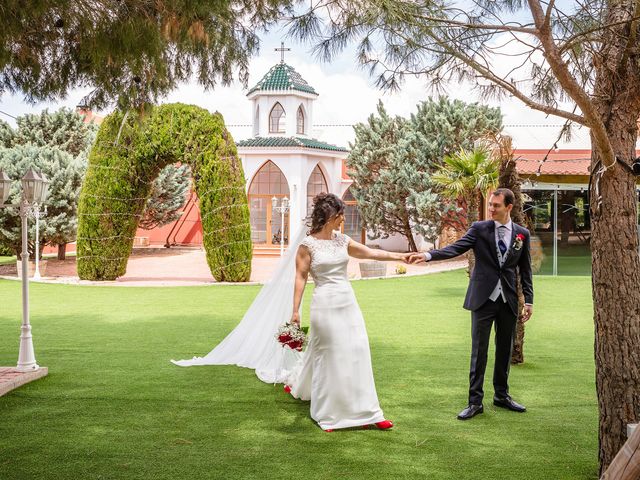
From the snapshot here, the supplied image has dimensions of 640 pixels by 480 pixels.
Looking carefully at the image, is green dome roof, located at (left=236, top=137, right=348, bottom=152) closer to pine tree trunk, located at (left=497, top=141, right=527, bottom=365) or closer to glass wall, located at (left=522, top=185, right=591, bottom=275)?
glass wall, located at (left=522, top=185, right=591, bottom=275)

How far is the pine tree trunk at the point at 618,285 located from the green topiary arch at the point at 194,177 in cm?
1443

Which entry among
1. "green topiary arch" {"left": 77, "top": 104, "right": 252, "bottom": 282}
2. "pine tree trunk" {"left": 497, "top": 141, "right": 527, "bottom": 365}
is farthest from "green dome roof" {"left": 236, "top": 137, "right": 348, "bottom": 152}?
"pine tree trunk" {"left": 497, "top": 141, "right": 527, "bottom": 365}

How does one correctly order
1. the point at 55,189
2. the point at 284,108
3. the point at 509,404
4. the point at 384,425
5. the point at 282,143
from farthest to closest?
the point at 284,108 < the point at 282,143 < the point at 55,189 < the point at 509,404 < the point at 384,425

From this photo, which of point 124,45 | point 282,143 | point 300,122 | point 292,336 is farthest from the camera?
point 300,122

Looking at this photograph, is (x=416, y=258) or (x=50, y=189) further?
(x=50, y=189)

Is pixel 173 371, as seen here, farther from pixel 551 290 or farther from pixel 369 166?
pixel 369 166

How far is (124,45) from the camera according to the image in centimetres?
539

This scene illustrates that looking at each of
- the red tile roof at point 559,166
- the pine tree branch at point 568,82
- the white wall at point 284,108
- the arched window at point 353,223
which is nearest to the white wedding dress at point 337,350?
the pine tree branch at point 568,82

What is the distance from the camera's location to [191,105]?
1886cm

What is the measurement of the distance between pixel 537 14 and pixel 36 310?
1198cm

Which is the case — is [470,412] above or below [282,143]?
below

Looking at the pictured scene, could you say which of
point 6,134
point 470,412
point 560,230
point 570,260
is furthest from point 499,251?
point 6,134

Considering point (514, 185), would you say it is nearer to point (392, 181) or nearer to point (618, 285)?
point (618, 285)

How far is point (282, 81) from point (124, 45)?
25.9 metres
